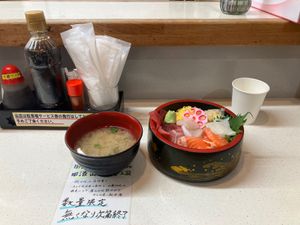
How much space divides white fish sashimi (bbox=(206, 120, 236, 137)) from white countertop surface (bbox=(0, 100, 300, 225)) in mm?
104

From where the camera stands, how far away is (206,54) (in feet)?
2.87

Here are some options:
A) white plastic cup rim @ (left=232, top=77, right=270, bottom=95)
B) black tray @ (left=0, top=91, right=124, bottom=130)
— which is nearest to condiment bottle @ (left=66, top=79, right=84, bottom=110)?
black tray @ (left=0, top=91, right=124, bottom=130)

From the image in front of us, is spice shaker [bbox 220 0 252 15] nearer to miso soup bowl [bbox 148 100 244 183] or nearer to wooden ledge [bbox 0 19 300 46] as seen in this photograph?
wooden ledge [bbox 0 19 300 46]

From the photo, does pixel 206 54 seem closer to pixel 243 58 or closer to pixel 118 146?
pixel 243 58

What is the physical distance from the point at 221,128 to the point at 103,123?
31cm

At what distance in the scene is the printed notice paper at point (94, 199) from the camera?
21.1 inches

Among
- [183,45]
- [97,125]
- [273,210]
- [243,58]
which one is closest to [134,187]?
[97,125]

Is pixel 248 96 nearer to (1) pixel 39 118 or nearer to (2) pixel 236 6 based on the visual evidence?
(2) pixel 236 6

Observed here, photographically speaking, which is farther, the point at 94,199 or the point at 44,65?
the point at 44,65

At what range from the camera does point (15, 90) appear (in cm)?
76

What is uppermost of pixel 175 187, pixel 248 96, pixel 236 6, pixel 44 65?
pixel 236 6

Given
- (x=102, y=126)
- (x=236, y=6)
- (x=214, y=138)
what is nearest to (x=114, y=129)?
(x=102, y=126)

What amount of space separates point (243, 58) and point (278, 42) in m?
0.12

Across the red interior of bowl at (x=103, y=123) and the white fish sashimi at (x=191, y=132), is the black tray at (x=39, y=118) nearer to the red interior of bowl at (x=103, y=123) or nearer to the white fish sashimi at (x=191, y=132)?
the red interior of bowl at (x=103, y=123)
